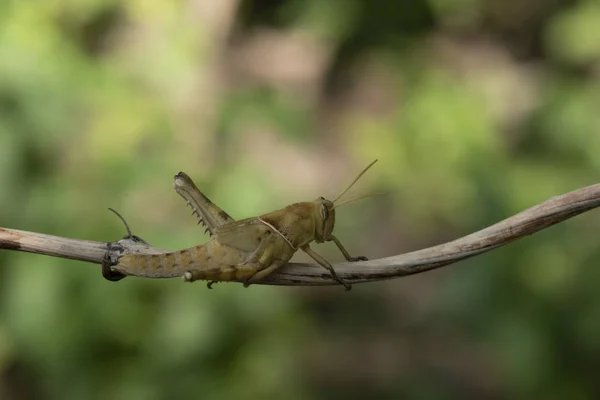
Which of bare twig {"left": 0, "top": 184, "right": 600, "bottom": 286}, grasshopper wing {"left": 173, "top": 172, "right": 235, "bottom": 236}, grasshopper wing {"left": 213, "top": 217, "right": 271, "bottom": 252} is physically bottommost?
bare twig {"left": 0, "top": 184, "right": 600, "bottom": 286}

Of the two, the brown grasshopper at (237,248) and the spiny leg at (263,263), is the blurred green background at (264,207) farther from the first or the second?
the spiny leg at (263,263)

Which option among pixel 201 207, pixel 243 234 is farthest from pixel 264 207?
pixel 243 234

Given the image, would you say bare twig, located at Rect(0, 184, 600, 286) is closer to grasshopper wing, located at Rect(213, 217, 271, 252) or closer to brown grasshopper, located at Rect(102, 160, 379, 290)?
brown grasshopper, located at Rect(102, 160, 379, 290)

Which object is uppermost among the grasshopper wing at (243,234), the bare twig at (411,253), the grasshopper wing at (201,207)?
the grasshopper wing at (201,207)

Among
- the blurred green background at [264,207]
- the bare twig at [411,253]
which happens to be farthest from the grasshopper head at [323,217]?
the blurred green background at [264,207]

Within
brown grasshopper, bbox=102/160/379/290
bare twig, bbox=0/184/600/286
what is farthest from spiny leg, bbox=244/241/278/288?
bare twig, bbox=0/184/600/286

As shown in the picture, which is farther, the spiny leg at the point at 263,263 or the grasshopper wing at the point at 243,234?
the grasshopper wing at the point at 243,234

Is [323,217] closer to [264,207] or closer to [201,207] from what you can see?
[201,207]
